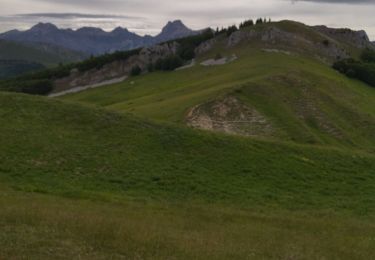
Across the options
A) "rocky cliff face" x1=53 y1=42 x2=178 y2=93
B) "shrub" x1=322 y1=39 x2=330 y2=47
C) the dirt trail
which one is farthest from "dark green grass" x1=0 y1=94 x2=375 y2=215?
"rocky cliff face" x1=53 y1=42 x2=178 y2=93

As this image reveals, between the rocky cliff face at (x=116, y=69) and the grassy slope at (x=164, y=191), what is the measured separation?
12757 centimetres

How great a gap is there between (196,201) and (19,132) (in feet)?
44.2

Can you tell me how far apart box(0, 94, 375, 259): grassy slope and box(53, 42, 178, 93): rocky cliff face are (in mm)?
127568

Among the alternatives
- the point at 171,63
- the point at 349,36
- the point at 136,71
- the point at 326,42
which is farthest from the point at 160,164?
the point at 349,36

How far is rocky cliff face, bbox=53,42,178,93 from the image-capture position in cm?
16750

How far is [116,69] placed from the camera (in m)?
176

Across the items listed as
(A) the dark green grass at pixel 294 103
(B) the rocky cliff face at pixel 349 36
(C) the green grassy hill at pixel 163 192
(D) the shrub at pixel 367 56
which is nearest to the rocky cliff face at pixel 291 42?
(D) the shrub at pixel 367 56

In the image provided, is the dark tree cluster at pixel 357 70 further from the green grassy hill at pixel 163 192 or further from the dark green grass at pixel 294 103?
the green grassy hill at pixel 163 192

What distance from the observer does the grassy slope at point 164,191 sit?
16562 millimetres

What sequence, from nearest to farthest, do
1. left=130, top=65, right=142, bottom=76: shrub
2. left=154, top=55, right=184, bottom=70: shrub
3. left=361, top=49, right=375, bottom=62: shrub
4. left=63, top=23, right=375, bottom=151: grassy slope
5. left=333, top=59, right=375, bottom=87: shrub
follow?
left=63, top=23, right=375, bottom=151: grassy slope, left=333, top=59, right=375, bottom=87: shrub, left=361, top=49, right=375, bottom=62: shrub, left=154, top=55, right=184, bottom=70: shrub, left=130, top=65, right=142, bottom=76: shrub

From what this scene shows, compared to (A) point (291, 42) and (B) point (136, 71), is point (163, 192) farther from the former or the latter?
(B) point (136, 71)

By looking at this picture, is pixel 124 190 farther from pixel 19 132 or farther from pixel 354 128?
pixel 354 128

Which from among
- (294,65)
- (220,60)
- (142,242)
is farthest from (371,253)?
(220,60)

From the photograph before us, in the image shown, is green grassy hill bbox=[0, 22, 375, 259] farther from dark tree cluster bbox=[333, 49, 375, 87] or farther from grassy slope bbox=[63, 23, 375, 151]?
dark tree cluster bbox=[333, 49, 375, 87]
